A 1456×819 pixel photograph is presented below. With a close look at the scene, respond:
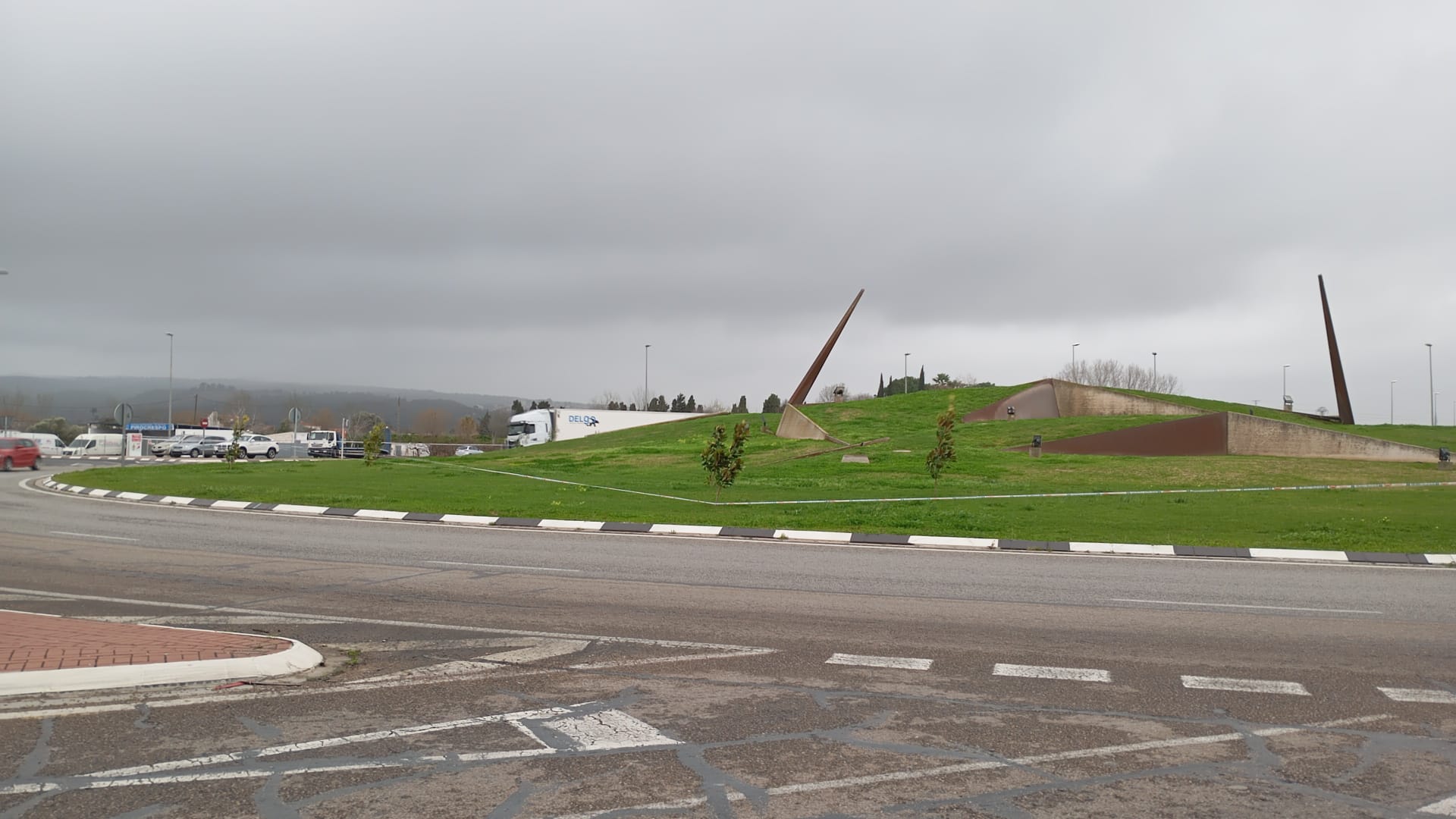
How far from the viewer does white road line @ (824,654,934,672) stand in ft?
24.3

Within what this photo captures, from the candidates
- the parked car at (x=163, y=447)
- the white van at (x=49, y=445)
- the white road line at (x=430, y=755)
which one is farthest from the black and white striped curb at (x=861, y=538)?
the white van at (x=49, y=445)

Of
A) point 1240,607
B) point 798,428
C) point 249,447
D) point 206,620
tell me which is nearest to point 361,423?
point 249,447

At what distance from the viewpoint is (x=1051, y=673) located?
23.7ft

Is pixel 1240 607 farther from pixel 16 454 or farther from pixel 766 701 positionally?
pixel 16 454

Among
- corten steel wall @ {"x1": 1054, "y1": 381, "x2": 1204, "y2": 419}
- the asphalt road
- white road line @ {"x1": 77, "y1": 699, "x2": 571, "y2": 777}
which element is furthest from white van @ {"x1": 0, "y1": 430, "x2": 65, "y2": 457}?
white road line @ {"x1": 77, "y1": 699, "x2": 571, "y2": 777}

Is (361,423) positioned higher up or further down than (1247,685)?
higher up

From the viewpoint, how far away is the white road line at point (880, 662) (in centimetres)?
739

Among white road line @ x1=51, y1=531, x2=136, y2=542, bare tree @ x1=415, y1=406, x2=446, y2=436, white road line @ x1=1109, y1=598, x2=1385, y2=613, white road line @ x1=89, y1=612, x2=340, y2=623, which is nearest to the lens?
white road line @ x1=89, y1=612, x2=340, y2=623

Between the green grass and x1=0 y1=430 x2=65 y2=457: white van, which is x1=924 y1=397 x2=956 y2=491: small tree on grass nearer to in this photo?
the green grass

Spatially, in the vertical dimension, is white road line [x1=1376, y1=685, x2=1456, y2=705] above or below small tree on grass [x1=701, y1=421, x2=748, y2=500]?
below

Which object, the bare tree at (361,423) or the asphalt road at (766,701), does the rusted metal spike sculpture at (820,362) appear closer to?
the asphalt road at (766,701)

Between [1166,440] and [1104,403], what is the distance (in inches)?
715

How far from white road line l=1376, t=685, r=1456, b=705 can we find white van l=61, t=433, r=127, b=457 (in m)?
78.8

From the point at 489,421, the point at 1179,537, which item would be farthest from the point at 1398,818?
the point at 489,421
